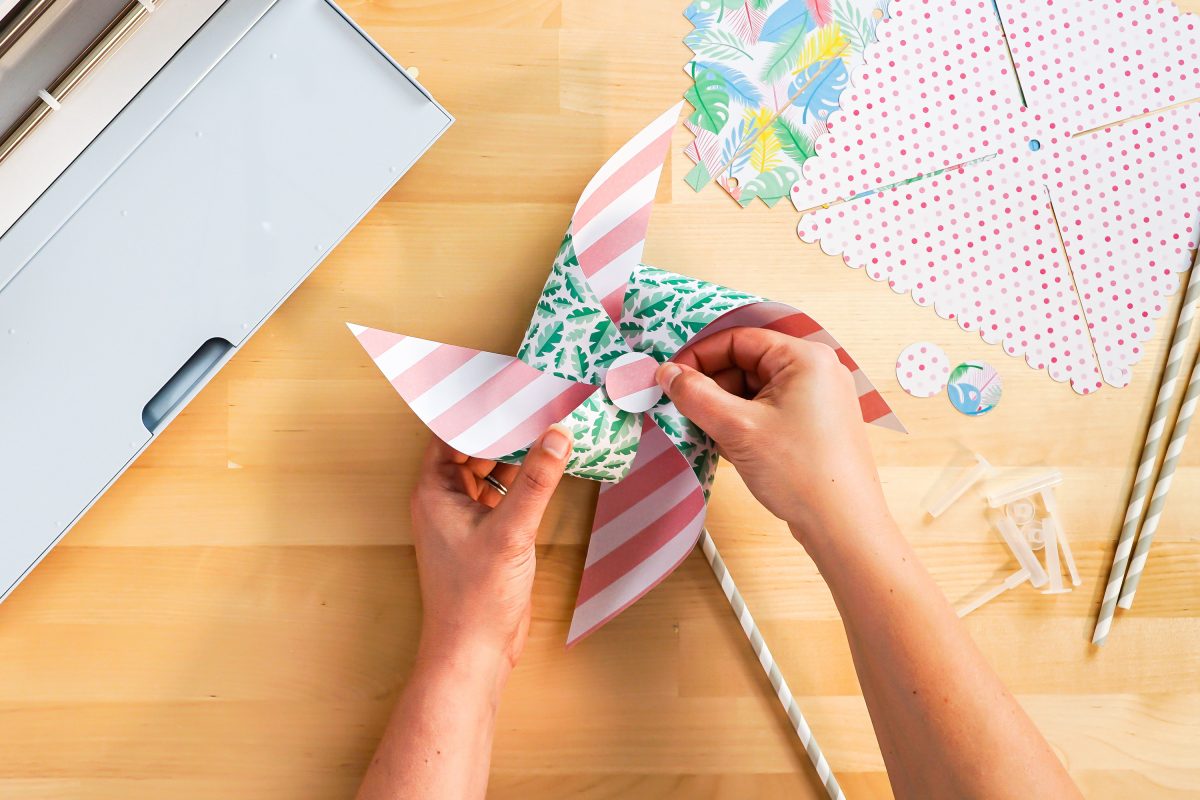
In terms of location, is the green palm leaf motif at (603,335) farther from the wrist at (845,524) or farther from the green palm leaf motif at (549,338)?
the wrist at (845,524)

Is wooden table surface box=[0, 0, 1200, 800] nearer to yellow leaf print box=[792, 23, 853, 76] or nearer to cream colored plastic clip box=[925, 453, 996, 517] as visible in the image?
cream colored plastic clip box=[925, 453, 996, 517]

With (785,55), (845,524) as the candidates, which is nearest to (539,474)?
(845,524)

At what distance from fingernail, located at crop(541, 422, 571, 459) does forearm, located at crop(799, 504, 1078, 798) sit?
0.67 ft

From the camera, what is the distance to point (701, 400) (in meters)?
0.56

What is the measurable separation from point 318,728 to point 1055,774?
60 centimetres

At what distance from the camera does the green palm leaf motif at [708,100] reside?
727mm

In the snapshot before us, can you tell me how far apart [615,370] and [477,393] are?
0.36 feet

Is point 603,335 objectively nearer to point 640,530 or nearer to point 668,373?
point 668,373

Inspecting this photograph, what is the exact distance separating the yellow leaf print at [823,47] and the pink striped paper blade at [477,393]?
1.27 ft

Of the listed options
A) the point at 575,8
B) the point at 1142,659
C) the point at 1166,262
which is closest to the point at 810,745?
the point at 1142,659

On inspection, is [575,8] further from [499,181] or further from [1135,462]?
[1135,462]

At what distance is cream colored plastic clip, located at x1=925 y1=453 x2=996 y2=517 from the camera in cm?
73

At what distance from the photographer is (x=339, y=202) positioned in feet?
2.16

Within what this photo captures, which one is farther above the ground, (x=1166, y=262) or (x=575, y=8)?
(x=575, y=8)
